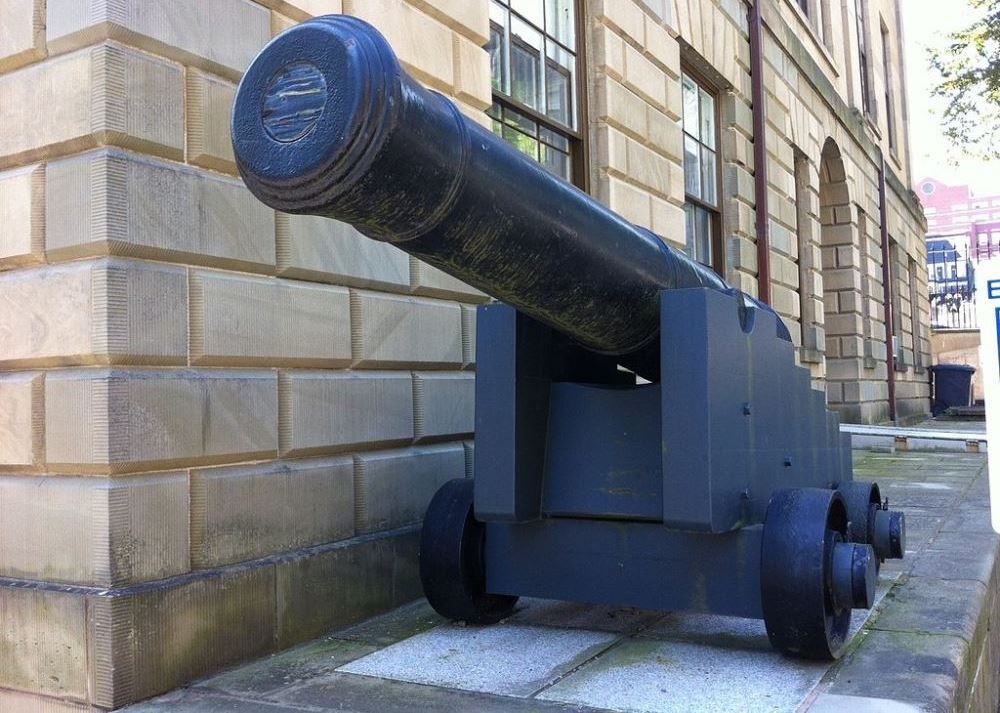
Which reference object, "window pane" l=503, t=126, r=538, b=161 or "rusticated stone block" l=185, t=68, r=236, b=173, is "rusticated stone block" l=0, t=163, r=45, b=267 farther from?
"window pane" l=503, t=126, r=538, b=161

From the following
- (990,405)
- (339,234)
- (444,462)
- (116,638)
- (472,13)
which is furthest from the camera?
(472,13)

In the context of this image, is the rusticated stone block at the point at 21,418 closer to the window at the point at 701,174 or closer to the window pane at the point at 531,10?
the window pane at the point at 531,10

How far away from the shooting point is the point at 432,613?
4.32 m

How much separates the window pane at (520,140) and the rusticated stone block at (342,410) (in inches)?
85.3

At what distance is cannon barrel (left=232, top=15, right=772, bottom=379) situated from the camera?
2.17 meters

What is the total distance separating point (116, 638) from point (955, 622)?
121 inches

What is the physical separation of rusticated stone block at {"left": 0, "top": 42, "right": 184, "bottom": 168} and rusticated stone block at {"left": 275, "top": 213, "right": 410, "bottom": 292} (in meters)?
0.60

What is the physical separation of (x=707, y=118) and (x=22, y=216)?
25.9 feet

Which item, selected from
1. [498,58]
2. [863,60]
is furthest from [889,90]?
[498,58]

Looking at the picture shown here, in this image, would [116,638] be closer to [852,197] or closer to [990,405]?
[990,405]

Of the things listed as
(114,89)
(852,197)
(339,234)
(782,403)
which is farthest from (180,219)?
(852,197)

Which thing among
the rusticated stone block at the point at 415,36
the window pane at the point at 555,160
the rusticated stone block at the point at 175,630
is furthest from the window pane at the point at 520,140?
the rusticated stone block at the point at 175,630

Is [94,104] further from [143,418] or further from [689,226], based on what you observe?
[689,226]

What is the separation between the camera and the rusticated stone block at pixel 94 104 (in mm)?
3297
